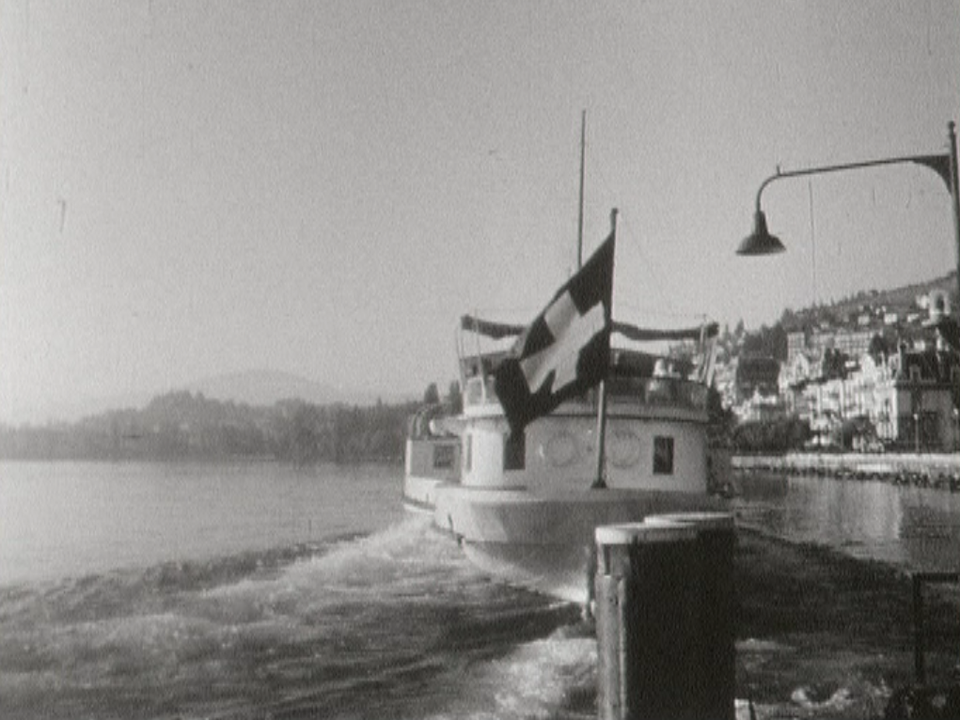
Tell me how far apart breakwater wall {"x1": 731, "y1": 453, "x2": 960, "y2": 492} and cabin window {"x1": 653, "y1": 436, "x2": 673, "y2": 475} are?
54.2 m

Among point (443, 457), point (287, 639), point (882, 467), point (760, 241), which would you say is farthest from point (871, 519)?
point (882, 467)

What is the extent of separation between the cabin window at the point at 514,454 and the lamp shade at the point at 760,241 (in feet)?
31.2

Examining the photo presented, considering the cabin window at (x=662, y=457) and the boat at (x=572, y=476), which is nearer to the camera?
the boat at (x=572, y=476)

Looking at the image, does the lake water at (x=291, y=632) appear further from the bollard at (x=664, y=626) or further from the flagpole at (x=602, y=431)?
the bollard at (x=664, y=626)

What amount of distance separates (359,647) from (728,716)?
10.7m

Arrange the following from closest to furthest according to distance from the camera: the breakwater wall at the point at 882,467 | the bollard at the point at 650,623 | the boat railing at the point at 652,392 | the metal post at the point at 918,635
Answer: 1. the bollard at the point at 650,623
2. the metal post at the point at 918,635
3. the boat railing at the point at 652,392
4. the breakwater wall at the point at 882,467

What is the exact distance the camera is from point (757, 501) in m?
67.9

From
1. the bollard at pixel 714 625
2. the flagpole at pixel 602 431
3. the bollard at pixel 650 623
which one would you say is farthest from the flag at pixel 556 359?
the bollard at pixel 650 623

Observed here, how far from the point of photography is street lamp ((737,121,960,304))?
26.7 feet

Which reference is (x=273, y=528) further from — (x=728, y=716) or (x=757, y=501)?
(x=728, y=716)

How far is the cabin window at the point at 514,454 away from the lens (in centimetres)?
1833

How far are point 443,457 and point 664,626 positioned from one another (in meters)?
31.9

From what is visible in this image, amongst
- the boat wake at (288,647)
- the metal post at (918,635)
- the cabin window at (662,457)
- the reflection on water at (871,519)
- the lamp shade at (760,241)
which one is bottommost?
the boat wake at (288,647)

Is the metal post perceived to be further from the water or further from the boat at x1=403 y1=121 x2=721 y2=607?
the boat at x1=403 y1=121 x2=721 y2=607
